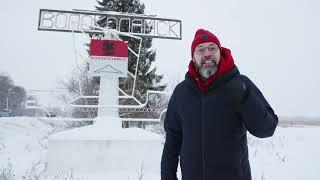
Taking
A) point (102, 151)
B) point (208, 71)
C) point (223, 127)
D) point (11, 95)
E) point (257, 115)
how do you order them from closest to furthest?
point (257, 115)
point (223, 127)
point (208, 71)
point (102, 151)
point (11, 95)

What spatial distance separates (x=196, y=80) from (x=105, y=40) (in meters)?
6.11

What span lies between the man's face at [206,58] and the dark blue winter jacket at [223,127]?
0.38ft

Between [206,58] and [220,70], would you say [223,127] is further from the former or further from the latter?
[206,58]

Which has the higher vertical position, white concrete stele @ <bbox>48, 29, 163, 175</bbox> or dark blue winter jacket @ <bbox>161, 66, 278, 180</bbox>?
dark blue winter jacket @ <bbox>161, 66, 278, 180</bbox>

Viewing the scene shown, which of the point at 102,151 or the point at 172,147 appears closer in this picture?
the point at 172,147

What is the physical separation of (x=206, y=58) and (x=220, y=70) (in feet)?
0.50

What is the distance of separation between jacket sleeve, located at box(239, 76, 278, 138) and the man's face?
0.31 metres

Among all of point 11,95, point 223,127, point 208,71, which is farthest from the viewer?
point 11,95

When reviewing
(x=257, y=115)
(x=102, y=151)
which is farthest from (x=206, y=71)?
(x=102, y=151)

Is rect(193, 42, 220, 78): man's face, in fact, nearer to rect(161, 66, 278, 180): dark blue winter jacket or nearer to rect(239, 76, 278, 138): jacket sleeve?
rect(161, 66, 278, 180): dark blue winter jacket

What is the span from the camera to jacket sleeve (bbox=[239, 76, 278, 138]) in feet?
6.65

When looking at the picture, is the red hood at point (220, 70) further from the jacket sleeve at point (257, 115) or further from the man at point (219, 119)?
the jacket sleeve at point (257, 115)

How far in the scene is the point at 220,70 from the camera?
2.21 m

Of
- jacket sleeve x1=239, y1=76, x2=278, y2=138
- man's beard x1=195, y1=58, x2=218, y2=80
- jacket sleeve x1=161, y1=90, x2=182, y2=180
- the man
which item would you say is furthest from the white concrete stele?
jacket sleeve x1=239, y1=76, x2=278, y2=138
